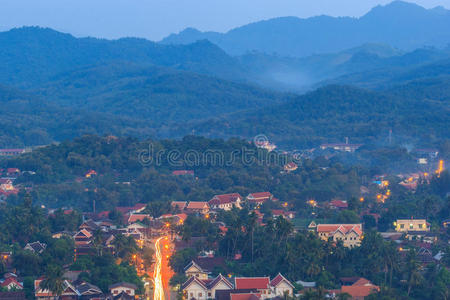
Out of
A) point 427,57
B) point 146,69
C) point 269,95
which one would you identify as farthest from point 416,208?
point 427,57

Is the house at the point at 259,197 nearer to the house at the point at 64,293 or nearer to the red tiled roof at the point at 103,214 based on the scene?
the red tiled roof at the point at 103,214

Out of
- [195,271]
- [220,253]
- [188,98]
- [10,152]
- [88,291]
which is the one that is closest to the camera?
[88,291]

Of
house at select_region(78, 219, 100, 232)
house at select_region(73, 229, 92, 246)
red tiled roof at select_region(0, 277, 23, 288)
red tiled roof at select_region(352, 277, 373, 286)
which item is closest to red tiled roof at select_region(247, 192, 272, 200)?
house at select_region(78, 219, 100, 232)

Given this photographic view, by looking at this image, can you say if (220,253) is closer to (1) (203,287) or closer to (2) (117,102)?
(1) (203,287)

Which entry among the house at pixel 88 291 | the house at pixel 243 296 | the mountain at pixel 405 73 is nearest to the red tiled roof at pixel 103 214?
the house at pixel 88 291

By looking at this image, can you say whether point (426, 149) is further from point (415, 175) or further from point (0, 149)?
point (0, 149)

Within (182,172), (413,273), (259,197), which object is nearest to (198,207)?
(259,197)

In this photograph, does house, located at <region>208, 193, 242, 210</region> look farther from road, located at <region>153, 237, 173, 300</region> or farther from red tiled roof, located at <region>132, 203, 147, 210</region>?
road, located at <region>153, 237, 173, 300</region>
